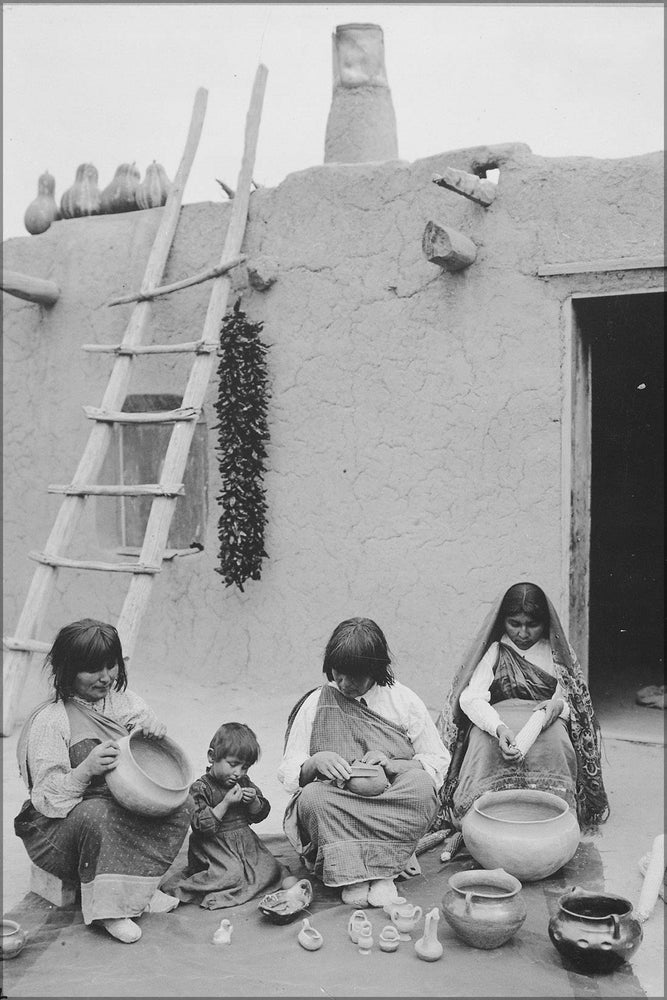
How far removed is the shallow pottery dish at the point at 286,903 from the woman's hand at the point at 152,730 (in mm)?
587

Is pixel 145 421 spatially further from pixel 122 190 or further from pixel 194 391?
pixel 122 190

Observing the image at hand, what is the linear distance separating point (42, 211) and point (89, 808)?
4748 mm

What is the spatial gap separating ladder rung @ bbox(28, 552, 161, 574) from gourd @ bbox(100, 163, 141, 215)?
244 centimetres

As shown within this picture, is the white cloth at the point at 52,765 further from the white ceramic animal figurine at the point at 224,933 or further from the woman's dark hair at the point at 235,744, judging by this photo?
the white ceramic animal figurine at the point at 224,933

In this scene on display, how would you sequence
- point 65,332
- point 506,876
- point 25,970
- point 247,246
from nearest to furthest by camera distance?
point 25,970 → point 506,876 → point 247,246 → point 65,332

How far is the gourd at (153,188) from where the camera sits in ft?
21.1

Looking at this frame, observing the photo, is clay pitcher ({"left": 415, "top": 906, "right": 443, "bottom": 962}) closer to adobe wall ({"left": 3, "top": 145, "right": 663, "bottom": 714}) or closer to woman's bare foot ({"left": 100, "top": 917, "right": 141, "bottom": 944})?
woman's bare foot ({"left": 100, "top": 917, "right": 141, "bottom": 944})

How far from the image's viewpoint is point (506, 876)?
9.95 ft

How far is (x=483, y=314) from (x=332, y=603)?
5.48 feet

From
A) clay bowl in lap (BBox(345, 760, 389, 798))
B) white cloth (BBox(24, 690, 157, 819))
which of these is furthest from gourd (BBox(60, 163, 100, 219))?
clay bowl in lap (BBox(345, 760, 389, 798))

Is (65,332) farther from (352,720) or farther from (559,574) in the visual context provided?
(352,720)

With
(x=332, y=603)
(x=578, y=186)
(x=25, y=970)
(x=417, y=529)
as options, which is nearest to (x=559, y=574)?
(x=417, y=529)

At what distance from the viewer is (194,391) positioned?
532cm

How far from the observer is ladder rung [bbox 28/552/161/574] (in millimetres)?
4961
